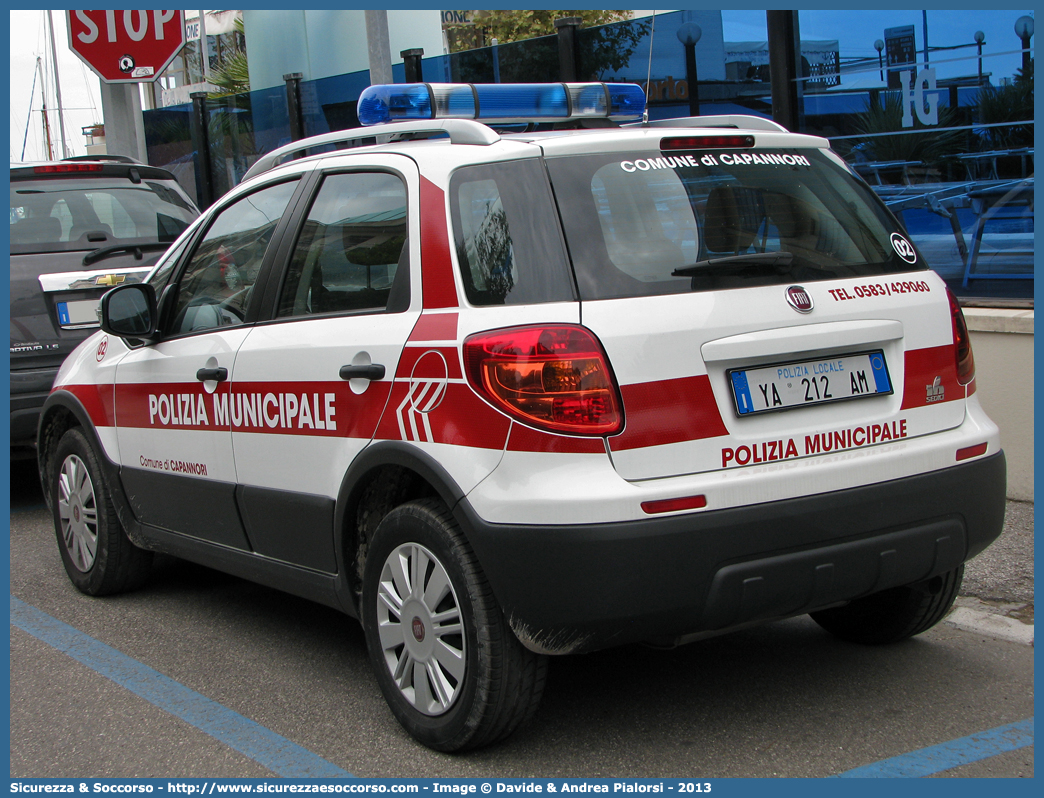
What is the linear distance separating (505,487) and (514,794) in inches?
33.8

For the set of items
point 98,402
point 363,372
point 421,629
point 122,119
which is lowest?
point 421,629

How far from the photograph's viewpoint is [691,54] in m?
8.09

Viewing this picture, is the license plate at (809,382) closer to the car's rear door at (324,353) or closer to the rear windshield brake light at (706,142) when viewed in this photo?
the rear windshield brake light at (706,142)

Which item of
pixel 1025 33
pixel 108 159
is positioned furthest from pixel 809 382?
pixel 108 159

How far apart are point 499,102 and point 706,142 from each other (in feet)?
3.19

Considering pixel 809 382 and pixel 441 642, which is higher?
pixel 809 382

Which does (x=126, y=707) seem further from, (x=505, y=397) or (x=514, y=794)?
(x=505, y=397)

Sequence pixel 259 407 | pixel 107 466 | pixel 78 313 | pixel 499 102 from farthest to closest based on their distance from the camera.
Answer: pixel 78 313, pixel 107 466, pixel 499 102, pixel 259 407

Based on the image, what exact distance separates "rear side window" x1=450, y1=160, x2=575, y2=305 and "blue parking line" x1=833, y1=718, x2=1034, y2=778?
155 cm

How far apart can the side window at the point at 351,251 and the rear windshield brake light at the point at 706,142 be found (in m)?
0.83

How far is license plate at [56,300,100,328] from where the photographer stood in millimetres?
6691

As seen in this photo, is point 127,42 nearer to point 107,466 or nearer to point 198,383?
point 107,466

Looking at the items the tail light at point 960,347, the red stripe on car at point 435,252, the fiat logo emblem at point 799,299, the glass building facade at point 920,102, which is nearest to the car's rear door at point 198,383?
the red stripe on car at point 435,252

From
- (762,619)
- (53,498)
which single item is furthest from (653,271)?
(53,498)
